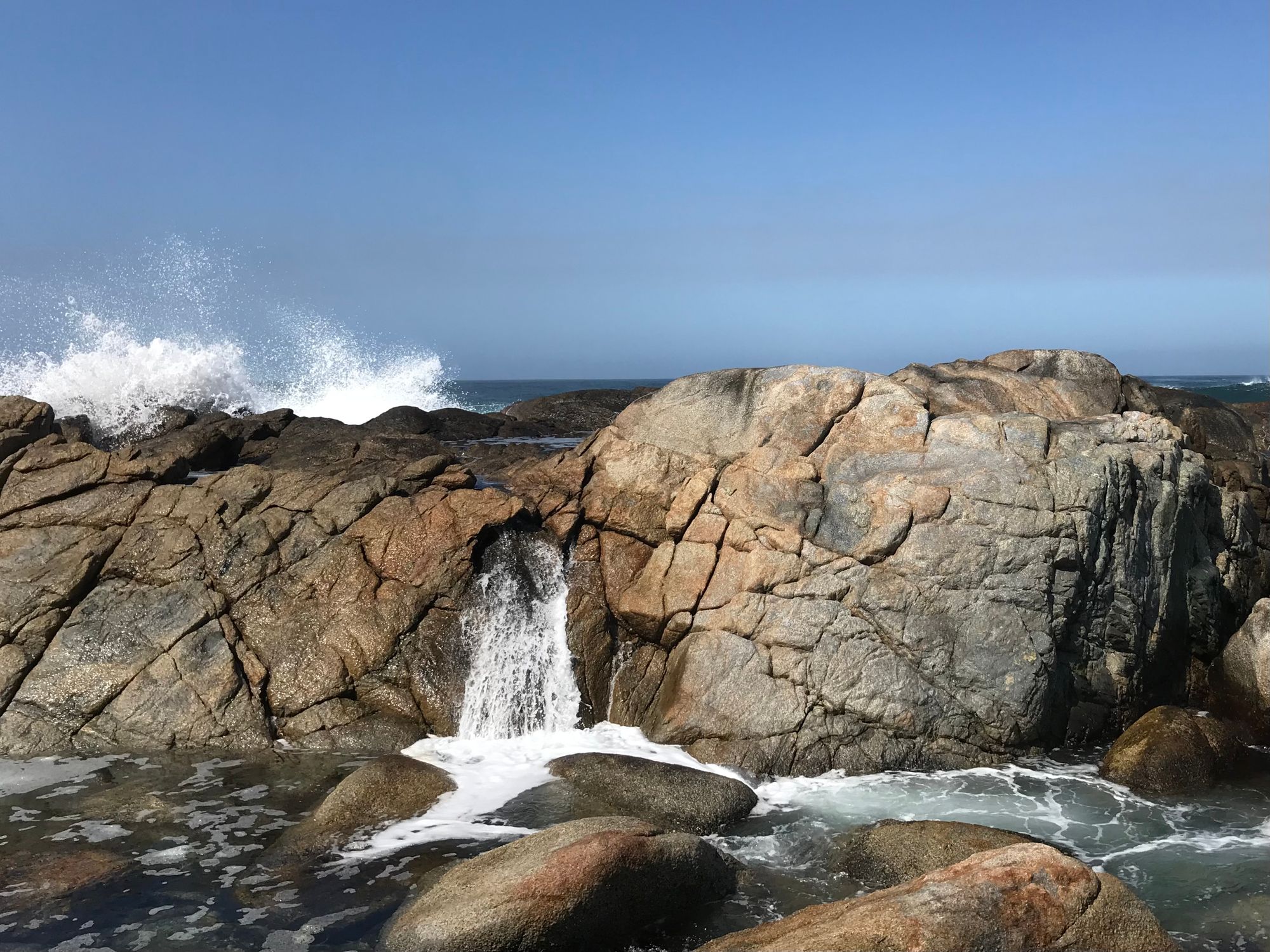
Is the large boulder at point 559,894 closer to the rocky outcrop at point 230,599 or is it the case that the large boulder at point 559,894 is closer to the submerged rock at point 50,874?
the submerged rock at point 50,874

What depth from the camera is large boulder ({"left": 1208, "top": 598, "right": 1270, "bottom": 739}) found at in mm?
12672

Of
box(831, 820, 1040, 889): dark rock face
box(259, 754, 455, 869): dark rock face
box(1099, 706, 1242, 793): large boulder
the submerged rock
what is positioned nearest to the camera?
the submerged rock

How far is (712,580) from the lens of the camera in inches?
514

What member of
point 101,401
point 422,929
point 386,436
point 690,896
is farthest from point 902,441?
point 101,401

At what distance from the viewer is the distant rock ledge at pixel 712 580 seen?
39.3 ft

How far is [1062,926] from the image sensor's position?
6.69 meters

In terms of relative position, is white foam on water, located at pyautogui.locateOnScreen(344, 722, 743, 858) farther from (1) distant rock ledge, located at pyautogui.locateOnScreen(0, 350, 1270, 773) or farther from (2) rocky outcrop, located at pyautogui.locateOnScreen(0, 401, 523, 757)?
(2) rocky outcrop, located at pyautogui.locateOnScreen(0, 401, 523, 757)

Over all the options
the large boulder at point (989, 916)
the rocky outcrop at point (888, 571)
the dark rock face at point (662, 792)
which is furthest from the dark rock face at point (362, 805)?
the large boulder at point (989, 916)

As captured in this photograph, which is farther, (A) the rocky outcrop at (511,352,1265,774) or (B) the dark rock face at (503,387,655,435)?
(B) the dark rock face at (503,387,655,435)

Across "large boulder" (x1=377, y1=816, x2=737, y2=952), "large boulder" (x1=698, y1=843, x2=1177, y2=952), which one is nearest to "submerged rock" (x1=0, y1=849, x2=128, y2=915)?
"large boulder" (x1=377, y1=816, x2=737, y2=952)

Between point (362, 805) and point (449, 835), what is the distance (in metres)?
0.94

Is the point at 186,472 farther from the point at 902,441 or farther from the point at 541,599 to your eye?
the point at 902,441

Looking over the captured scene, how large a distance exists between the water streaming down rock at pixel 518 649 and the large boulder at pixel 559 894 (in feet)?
14.6

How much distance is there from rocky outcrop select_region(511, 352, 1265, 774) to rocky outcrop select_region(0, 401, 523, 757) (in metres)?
1.91
